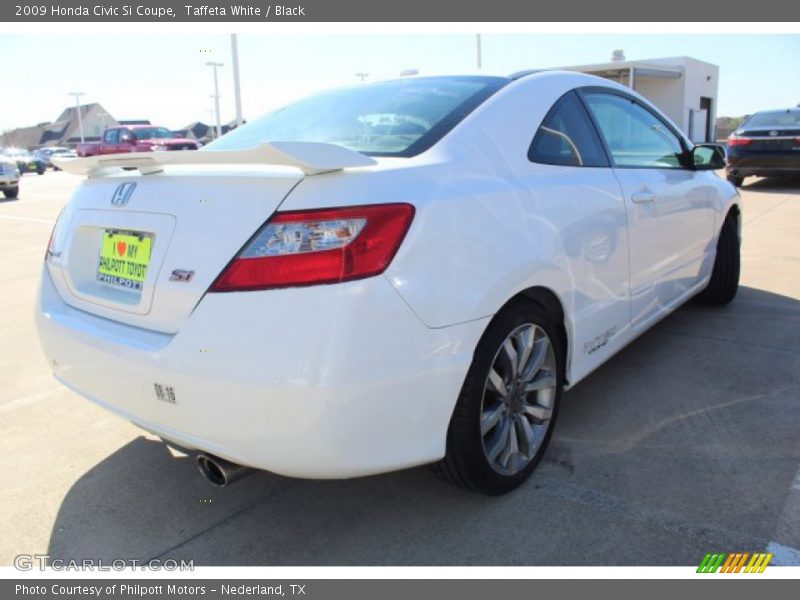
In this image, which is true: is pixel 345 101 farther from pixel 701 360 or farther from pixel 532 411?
pixel 701 360

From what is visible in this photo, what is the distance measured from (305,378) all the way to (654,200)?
7.72 ft

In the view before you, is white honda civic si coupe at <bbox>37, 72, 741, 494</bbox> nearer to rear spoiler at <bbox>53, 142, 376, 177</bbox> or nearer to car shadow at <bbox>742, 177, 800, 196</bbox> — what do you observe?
rear spoiler at <bbox>53, 142, 376, 177</bbox>

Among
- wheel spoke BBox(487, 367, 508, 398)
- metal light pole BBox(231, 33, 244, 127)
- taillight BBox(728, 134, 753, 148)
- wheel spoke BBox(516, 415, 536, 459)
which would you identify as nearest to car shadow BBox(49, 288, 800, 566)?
wheel spoke BBox(516, 415, 536, 459)

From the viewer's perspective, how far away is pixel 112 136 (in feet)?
91.8

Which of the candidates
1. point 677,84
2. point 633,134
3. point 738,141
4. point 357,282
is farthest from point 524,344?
point 677,84

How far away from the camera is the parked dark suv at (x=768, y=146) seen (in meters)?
12.3

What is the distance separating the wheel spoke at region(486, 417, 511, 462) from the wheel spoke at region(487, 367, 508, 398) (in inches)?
A: 4.7

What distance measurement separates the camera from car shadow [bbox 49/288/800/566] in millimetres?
2303

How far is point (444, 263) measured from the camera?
2.09 m

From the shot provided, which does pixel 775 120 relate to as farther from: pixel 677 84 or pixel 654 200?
pixel 677 84

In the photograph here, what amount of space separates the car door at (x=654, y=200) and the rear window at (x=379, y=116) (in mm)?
780

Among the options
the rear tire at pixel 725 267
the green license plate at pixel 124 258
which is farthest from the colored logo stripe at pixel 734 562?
the rear tire at pixel 725 267

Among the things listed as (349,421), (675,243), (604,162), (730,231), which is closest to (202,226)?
(349,421)

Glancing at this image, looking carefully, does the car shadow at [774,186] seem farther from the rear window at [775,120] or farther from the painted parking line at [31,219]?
the painted parking line at [31,219]
